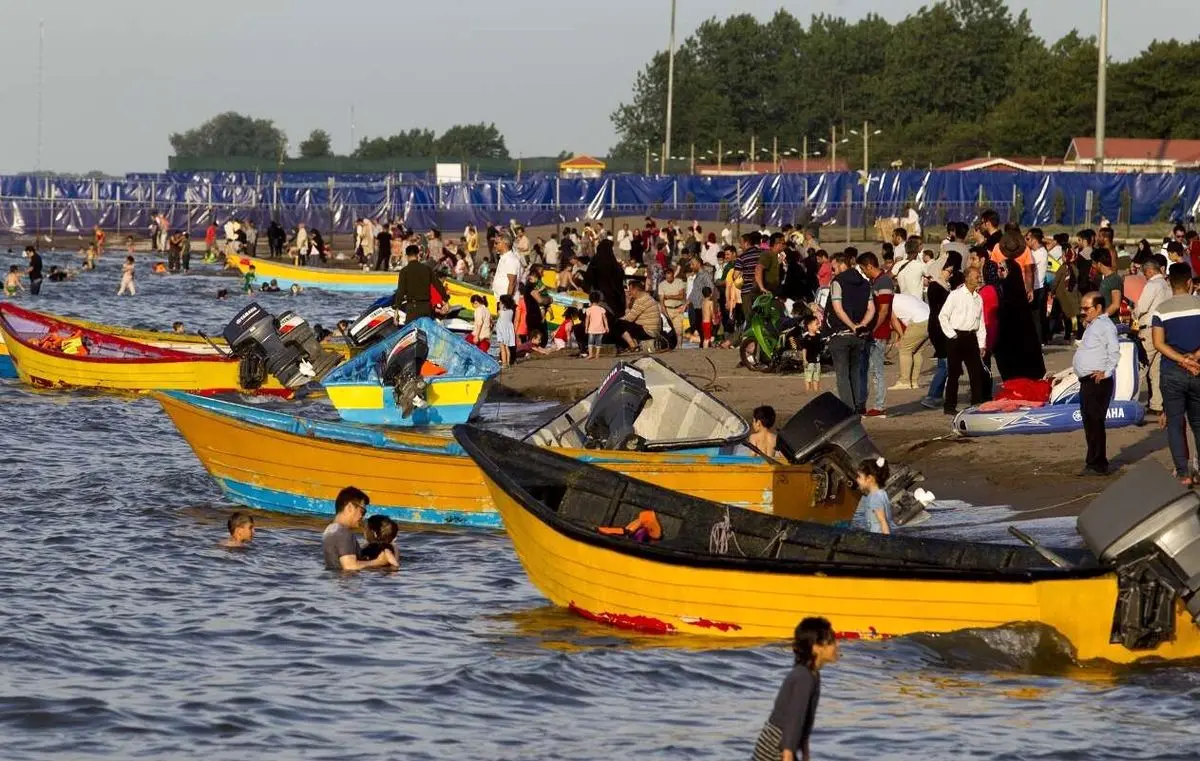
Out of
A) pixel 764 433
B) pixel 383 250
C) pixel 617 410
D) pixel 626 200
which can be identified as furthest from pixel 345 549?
pixel 626 200

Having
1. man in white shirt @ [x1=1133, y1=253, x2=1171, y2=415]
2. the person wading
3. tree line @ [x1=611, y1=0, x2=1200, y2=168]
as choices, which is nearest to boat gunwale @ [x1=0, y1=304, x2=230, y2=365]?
the person wading

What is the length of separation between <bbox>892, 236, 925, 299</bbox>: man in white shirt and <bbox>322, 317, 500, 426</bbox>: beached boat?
5.43 m

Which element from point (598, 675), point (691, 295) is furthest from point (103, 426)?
point (598, 675)

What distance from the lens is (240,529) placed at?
696 inches

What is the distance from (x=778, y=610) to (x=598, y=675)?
138 centimetres

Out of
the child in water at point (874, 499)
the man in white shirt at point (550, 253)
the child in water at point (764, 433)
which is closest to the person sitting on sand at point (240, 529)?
the child in water at point (764, 433)

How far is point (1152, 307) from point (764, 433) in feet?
16.0

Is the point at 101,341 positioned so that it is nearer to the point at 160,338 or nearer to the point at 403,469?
the point at 160,338

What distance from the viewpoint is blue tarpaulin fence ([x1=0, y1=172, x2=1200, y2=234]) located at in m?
61.1

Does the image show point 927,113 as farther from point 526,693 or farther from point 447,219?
point 526,693

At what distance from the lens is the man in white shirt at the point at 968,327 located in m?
20.0

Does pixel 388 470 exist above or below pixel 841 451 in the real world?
below

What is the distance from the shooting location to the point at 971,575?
1195cm

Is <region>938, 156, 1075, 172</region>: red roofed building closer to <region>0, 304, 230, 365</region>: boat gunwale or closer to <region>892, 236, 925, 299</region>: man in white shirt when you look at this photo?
<region>0, 304, 230, 365</region>: boat gunwale
